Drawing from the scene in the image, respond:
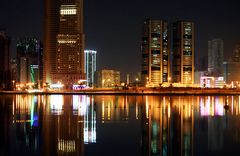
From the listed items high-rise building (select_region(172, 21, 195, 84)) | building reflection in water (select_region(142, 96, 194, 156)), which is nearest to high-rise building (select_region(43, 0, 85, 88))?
high-rise building (select_region(172, 21, 195, 84))

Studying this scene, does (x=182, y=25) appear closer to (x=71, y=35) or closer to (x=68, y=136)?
(x=71, y=35)

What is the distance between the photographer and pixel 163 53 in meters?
179

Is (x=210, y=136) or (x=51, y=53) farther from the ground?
(x=51, y=53)

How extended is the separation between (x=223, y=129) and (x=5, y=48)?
Result: 567ft

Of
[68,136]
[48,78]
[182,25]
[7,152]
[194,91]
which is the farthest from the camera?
[48,78]

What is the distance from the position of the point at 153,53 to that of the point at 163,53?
21.0ft

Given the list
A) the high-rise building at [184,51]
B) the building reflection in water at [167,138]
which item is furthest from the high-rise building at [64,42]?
the building reflection in water at [167,138]

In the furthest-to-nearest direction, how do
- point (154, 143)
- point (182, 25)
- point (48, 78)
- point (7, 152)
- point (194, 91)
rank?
1. point (48, 78)
2. point (182, 25)
3. point (194, 91)
4. point (154, 143)
5. point (7, 152)

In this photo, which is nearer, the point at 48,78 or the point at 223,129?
the point at 223,129

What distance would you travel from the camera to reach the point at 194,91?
455ft

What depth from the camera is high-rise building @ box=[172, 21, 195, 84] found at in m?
176

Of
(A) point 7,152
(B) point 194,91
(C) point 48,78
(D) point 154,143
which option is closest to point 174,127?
(D) point 154,143

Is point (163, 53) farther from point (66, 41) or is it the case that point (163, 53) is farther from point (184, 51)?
point (66, 41)

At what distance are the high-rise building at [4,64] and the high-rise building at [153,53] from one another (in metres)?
61.7
